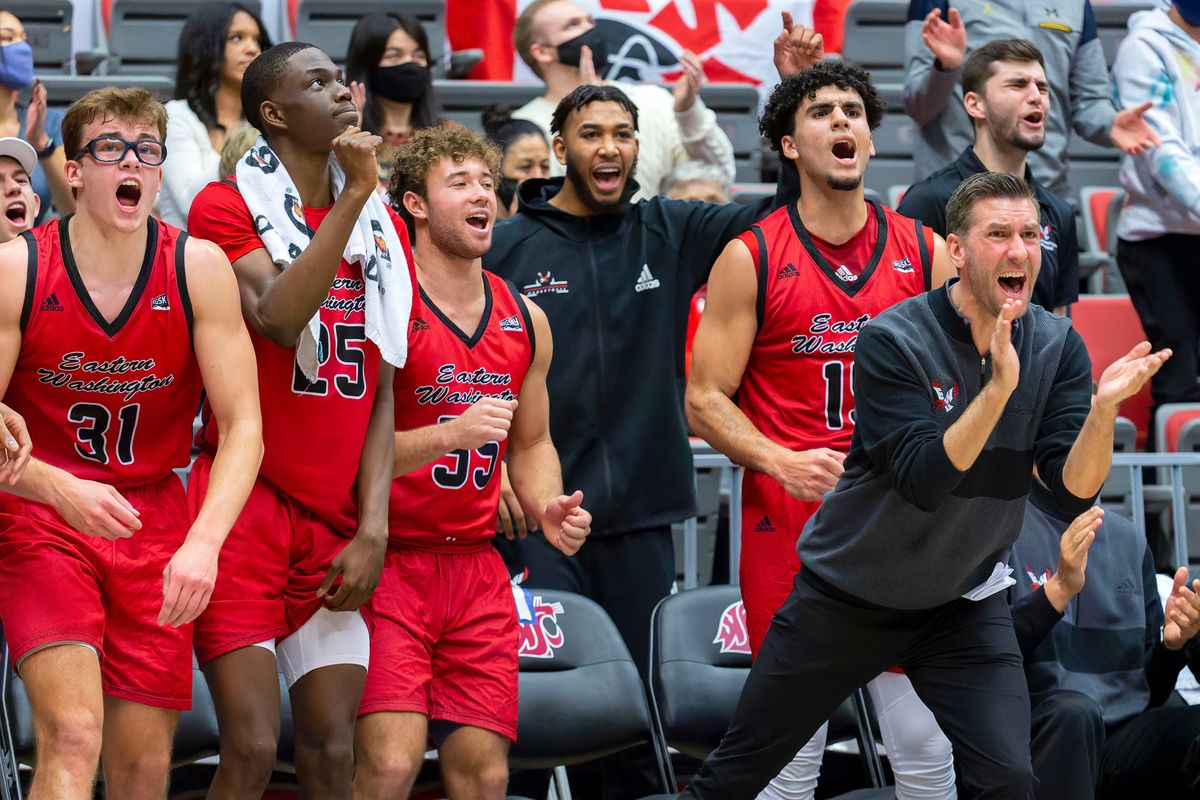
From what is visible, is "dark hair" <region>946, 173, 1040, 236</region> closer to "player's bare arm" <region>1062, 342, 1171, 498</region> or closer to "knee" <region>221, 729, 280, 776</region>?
"player's bare arm" <region>1062, 342, 1171, 498</region>

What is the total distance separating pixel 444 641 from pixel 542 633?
1.60 ft

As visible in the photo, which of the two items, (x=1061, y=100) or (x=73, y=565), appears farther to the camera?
(x=1061, y=100)

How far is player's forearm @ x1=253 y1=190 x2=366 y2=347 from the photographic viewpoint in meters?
4.37

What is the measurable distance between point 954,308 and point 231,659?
2.11 meters

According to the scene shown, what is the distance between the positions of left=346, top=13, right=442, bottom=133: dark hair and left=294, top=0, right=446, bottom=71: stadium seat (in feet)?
4.81

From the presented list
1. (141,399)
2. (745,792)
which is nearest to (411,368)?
(141,399)

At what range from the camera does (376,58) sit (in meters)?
7.26

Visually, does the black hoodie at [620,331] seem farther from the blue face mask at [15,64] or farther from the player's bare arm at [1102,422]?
the blue face mask at [15,64]

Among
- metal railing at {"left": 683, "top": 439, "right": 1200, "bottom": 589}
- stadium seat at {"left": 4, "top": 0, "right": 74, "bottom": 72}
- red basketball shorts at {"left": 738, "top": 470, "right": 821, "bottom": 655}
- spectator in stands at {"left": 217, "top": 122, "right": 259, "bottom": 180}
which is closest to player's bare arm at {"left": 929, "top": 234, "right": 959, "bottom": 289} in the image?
red basketball shorts at {"left": 738, "top": 470, "right": 821, "bottom": 655}

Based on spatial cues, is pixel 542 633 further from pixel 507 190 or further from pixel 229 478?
pixel 507 190

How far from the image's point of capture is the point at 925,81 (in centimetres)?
722

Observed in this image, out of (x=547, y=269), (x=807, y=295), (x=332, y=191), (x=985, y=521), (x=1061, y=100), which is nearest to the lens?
(x=985, y=521)

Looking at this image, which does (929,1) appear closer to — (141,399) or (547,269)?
(547,269)

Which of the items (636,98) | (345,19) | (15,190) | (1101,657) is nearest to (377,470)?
(15,190)
